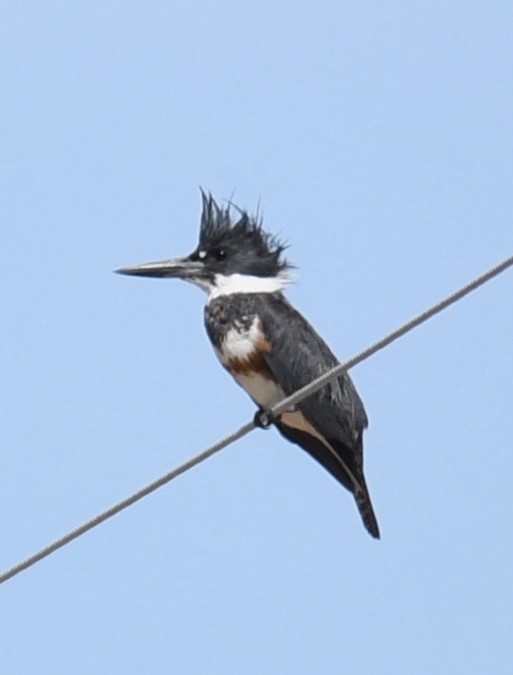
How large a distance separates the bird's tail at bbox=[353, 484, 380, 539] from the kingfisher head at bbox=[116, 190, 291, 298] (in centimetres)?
91

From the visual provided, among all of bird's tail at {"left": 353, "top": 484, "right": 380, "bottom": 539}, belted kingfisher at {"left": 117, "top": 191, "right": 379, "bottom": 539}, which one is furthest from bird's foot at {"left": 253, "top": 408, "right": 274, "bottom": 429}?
bird's tail at {"left": 353, "top": 484, "right": 380, "bottom": 539}

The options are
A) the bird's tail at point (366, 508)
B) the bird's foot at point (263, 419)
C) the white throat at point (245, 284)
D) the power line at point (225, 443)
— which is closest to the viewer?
the power line at point (225, 443)

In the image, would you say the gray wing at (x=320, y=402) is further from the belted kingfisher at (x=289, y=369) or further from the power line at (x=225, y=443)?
the power line at (x=225, y=443)

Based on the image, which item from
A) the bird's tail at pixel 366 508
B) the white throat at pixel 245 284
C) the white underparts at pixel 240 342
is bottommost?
the bird's tail at pixel 366 508

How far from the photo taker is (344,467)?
640cm

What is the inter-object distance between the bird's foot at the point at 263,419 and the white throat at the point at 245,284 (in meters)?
0.67

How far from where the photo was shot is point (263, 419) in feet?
20.0

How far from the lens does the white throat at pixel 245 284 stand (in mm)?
6664

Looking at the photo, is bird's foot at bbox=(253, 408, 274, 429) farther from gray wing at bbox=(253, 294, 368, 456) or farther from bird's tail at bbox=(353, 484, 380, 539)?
bird's tail at bbox=(353, 484, 380, 539)

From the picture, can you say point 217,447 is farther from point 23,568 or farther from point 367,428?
point 367,428

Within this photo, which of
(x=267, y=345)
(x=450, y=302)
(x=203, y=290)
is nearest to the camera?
(x=450, y=302)

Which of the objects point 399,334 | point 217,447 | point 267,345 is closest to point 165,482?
point 217,447

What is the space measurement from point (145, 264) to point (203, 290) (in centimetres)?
28

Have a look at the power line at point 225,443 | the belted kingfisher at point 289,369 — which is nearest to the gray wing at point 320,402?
the belted kingfisher at point 289,369
